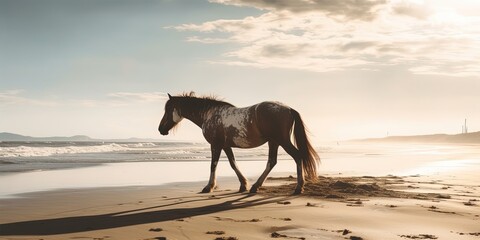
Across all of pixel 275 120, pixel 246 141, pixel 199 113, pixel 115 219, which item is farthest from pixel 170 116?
pixel 115 219

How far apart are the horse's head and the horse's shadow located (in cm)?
347

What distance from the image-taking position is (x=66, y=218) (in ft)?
22.0

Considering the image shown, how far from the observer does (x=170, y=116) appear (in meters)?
11.7

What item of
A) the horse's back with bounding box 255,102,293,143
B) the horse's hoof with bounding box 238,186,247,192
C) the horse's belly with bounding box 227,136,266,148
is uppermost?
the horse's back with bounding box 255,102,293,143

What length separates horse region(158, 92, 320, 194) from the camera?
977 cm

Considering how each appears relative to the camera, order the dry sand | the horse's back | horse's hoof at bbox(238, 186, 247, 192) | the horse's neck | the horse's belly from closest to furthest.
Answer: the dry sand
the horse's back
the horse's belly
horse's hoof at bbox(238, 186, 247, 192)
the horse's neck

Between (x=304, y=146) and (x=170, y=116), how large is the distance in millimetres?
3658

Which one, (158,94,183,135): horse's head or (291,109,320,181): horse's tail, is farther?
(158,94,183,135): horse's head

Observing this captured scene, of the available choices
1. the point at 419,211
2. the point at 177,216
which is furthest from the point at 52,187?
the point at 419,211

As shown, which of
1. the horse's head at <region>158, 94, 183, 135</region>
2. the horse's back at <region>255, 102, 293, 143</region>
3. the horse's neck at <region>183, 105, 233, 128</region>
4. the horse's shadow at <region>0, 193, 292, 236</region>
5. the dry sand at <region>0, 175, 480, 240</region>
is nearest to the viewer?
the dry sand at <region>0, 175, 480, 240</region>

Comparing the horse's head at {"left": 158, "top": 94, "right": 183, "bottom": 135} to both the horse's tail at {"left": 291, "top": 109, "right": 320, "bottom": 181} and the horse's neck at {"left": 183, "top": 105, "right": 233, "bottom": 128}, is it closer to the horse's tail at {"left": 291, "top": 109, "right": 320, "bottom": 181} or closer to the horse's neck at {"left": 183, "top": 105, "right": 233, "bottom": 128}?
the horse's neck at {"left": 183, "top": 105, "right": 233, "bottom": 128}

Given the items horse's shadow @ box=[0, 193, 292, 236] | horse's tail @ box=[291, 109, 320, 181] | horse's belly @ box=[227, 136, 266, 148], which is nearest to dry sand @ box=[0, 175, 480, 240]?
horse's shadow @ box=[0, 193, 292, 236]

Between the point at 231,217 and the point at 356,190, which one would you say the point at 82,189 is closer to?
the point at 231,217

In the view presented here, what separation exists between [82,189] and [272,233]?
22.0 feet
